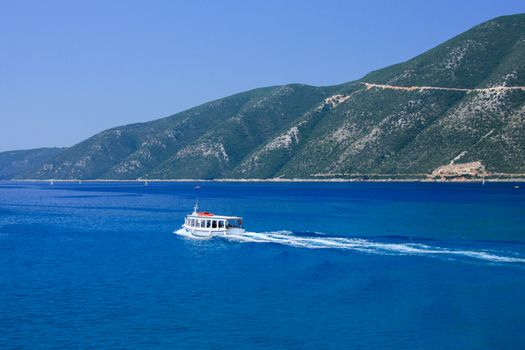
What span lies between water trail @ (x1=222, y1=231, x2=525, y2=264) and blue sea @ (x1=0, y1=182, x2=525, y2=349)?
220mm

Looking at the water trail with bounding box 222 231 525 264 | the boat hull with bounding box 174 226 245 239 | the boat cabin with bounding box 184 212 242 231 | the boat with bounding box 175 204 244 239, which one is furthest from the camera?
the boat cabin with bounding box 184 212 242 231

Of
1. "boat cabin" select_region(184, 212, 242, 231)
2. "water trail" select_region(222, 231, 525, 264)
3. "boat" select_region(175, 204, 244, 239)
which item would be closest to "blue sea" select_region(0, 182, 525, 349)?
"water trail" select_region(222, 231, 525, 264)

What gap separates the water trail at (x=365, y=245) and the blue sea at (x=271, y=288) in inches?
8.6

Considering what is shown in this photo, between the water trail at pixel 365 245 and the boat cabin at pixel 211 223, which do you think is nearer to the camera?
the water trail at pixel 365 245

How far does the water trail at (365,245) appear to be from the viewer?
71062 mm

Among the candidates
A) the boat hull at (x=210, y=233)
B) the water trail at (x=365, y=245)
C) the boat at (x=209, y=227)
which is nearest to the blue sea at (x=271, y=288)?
the water trail at (x=365, y=245)

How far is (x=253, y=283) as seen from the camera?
57375mm

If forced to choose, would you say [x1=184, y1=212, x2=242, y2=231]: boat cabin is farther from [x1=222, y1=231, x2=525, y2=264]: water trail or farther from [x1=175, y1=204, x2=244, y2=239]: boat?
[x1=222, y1=231, x2=525, y2=264]: water trail

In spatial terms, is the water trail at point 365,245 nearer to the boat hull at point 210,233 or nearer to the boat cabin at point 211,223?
the boat hull at point 210,233

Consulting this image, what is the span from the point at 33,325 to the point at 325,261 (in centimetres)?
3451

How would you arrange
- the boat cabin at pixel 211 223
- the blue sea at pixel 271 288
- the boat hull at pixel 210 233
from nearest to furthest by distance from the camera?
the blue sea at pixel 271 288 < the boat hull at pixel 210 233 < the boat cabin at pixel 211 223

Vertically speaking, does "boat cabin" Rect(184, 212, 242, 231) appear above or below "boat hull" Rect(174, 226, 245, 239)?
above

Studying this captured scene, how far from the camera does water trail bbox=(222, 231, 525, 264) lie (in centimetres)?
7106

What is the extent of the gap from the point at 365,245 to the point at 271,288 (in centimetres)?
2845
